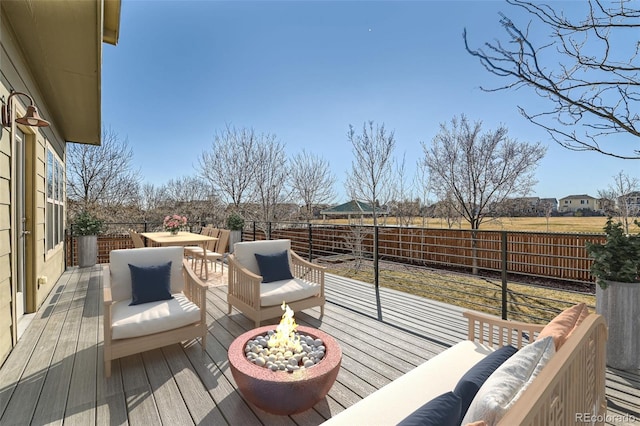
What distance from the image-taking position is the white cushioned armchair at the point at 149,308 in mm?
2428

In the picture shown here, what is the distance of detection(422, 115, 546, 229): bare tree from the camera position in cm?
817

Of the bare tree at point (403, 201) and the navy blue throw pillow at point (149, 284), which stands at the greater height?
the bare tree at point (403, 201)

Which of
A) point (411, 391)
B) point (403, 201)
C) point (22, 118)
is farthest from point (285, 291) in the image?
point (403, 201)

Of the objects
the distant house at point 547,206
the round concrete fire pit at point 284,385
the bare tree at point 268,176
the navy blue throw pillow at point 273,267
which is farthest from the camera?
the bare tree at point 268,176

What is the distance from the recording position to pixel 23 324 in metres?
3.43

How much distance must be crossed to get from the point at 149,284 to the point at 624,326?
13.8 feet

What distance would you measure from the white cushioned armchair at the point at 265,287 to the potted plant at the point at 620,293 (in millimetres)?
2664

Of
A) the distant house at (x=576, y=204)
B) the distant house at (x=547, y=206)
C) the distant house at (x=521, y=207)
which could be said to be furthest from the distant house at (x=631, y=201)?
the distant house at (x=576, y=204)

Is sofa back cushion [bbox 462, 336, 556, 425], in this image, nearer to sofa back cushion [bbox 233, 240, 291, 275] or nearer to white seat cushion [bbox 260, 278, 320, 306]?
white seat cushion [bbox 260, 278, 320, 306]

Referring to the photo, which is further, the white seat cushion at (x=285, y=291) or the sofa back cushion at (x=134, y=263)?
the white seat cushion at (x=285, y=291)

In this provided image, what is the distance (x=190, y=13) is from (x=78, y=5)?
4.23m

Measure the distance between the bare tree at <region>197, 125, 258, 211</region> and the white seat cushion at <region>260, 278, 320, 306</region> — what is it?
28.7 feet

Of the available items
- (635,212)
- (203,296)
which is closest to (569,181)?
(635,212)

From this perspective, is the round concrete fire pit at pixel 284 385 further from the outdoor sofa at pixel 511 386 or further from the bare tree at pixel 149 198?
the bare tree at pixel 149 198
